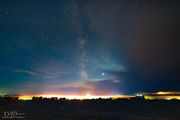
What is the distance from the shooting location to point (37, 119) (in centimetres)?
5003

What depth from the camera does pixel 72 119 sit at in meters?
51.1

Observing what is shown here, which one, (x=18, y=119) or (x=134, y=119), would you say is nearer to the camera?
(x=18, y=119)

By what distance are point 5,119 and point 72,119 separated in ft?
45.6

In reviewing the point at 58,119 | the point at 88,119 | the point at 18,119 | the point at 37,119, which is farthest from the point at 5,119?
the point at 88,119

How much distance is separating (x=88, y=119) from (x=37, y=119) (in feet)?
36.1

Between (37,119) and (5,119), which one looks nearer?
(5,119)

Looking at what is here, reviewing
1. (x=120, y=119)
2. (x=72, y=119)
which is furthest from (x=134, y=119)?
(x=72, y=119)

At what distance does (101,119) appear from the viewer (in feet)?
164

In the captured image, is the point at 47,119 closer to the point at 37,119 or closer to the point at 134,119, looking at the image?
the point at 37,119

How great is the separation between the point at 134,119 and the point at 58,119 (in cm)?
Answer: 1714

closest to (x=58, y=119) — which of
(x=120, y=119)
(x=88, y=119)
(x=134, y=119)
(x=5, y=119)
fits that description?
(x=88, y=119)

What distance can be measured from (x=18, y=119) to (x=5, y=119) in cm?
271

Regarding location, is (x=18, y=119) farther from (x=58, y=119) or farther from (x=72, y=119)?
(x=72, y=119)

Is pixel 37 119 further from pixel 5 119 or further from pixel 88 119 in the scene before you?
pixel 88 119
